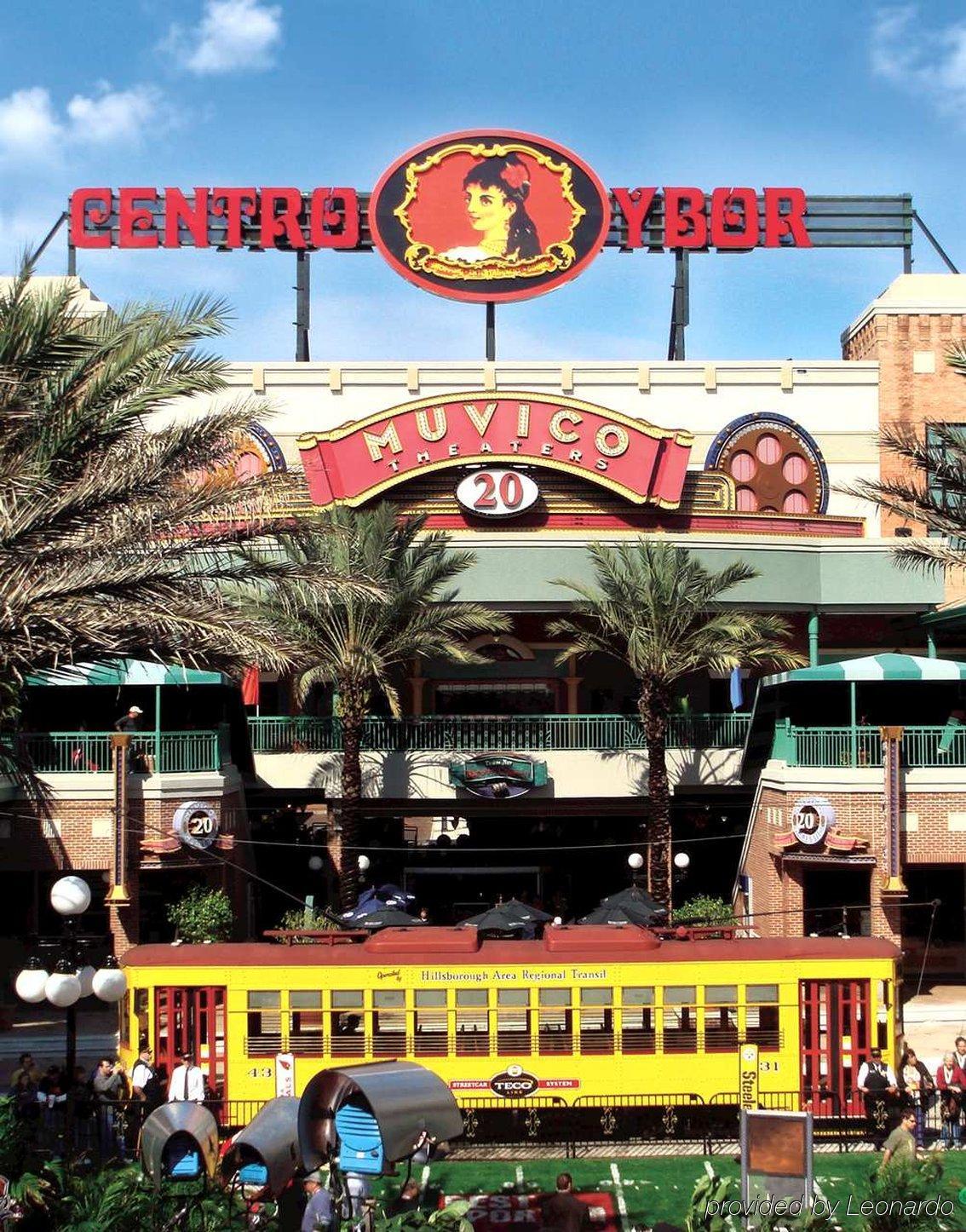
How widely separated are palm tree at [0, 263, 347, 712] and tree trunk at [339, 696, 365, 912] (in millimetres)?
16199

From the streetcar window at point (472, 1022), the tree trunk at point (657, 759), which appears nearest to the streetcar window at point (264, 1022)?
the streetcar window at point (472, 1022)

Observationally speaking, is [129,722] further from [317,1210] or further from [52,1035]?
[317,1210]

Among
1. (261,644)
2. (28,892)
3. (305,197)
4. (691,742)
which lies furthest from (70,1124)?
(305,197)

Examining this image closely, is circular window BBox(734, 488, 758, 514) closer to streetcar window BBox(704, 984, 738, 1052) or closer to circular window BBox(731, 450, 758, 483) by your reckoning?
circular window BBox(731, 450, 758, 483)

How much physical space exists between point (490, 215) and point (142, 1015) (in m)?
30.9

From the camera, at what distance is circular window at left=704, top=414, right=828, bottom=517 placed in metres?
44.8

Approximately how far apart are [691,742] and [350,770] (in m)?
8.93

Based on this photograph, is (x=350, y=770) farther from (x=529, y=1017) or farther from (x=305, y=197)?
(x=305, y=197)

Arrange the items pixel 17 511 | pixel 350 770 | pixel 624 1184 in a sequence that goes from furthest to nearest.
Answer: pixel 350 770 → pixel 624 1184 → pixel 17 511

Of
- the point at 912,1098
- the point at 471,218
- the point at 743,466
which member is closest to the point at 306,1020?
the point at 912,1098

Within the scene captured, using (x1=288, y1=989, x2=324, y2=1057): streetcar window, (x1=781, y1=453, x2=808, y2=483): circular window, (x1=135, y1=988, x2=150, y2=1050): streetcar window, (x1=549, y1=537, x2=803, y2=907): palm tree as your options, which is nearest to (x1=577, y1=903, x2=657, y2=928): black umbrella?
(x1=549, y1=537, x2=803, y2=907): palm tree

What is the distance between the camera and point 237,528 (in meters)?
17.5

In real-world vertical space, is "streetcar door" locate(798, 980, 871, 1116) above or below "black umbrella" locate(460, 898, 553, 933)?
below

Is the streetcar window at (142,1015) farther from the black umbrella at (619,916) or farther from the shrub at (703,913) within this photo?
the shrub at (703,913)
